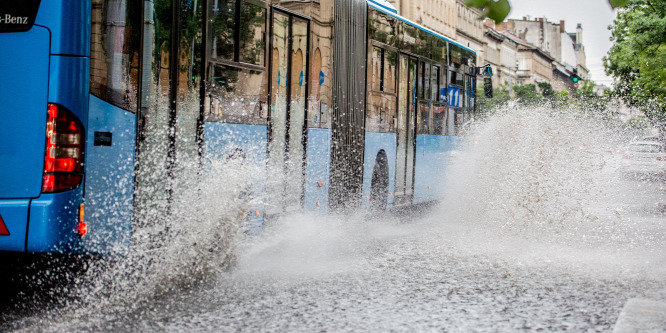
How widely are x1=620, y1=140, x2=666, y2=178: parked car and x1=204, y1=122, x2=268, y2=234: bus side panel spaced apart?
2810 centimetres

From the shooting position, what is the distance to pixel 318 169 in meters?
10.9

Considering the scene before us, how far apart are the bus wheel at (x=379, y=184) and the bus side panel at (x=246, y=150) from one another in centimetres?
415

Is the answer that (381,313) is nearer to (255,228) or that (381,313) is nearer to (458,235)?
(255,228)

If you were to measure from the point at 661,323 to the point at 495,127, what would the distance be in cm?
1111

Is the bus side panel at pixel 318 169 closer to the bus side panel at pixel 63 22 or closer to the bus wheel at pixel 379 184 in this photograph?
the bus wheel at pixel 379 184

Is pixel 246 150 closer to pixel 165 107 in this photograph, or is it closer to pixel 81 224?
pixel 165 107

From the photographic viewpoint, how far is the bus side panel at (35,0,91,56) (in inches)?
247

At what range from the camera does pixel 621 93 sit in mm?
57250

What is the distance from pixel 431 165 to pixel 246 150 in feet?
24.1

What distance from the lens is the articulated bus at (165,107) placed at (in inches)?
249

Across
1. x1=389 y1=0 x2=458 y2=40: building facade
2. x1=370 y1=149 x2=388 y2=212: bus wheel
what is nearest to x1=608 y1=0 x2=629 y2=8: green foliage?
x1=370 y1=149 x2=388 y2=212: bus wheel

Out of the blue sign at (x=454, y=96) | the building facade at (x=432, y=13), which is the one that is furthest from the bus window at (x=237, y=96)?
the building facade at (x=432, y=13)

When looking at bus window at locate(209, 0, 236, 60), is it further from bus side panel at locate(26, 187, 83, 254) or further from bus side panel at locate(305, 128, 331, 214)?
bus side panel at locate(305, 128, 331, 214)

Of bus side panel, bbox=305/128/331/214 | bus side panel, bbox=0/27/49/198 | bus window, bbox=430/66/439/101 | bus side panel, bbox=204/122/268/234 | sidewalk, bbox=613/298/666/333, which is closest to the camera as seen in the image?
sidewalk, bbox=613/298/666/333
